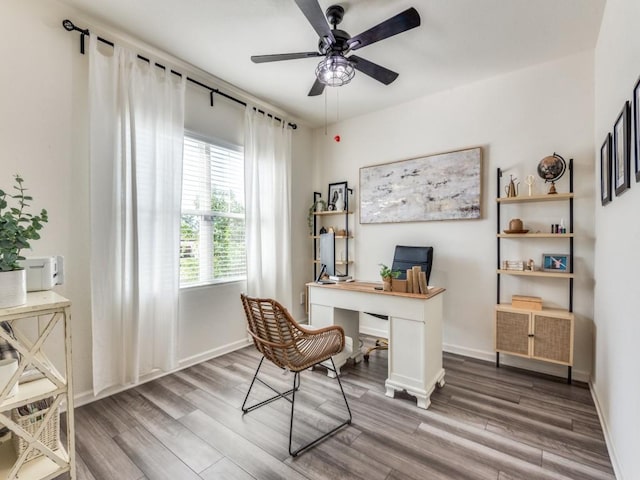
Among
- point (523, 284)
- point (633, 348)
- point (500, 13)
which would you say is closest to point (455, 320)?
point (523, 284)

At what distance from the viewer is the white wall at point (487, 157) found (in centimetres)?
258

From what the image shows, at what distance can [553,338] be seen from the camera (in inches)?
98.0

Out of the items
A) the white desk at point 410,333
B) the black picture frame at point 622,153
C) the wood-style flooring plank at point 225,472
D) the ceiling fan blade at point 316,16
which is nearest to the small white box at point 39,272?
the wood-style flooring plank at point 225,472

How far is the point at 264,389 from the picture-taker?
8.04 feet

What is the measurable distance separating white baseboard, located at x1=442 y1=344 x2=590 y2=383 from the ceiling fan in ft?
8.90

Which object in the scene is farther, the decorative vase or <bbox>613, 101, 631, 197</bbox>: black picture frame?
Answer: the decorative vase

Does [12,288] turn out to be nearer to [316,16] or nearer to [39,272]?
[39,272]

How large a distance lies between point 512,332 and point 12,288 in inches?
133

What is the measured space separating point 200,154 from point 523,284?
337 centimetres

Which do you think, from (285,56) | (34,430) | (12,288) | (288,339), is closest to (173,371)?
(34,430)

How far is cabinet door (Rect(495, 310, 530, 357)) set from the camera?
2.60 m

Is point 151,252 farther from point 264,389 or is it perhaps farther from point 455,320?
point 455,320

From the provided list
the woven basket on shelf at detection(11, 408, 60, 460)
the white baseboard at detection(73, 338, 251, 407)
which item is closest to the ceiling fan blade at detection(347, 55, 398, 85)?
the woven basket on shelf at detection(11, 408, 60, 460)

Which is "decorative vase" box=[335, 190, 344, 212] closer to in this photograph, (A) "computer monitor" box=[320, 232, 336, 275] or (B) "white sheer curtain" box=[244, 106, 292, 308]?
(B) "white sheer curtain" box=[244, 106, 292, 308]
